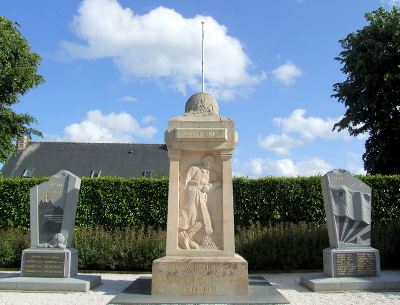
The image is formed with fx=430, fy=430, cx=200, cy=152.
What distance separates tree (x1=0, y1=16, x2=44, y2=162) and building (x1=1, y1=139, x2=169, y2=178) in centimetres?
1615

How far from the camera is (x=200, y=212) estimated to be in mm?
8250

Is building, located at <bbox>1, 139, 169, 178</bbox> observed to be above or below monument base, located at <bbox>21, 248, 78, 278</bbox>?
above

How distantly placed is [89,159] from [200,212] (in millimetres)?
31032

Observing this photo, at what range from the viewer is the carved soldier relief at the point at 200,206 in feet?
26.8

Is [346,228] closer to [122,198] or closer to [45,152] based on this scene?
[122,198]

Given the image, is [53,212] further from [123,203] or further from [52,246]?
[123,203]

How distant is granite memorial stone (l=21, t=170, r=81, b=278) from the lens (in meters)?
9.67

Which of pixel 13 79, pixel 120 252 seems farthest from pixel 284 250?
pixel 13 79

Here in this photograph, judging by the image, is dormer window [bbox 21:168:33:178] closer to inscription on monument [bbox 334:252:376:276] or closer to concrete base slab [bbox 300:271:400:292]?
inscription on monument [bbox 334:252:376:276]

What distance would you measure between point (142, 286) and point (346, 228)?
4.91 meters

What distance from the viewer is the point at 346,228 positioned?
10148 millimetres

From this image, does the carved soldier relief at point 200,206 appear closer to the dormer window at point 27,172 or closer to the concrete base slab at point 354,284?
the concrete base slab at point 354,284

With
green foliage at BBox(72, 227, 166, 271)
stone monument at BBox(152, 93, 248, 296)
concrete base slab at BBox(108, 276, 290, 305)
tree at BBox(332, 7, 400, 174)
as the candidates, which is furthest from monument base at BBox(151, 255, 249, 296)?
tree at BBox(332, 7, 400, 174)

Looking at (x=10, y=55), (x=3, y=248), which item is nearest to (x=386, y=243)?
(x=3, y=248)
